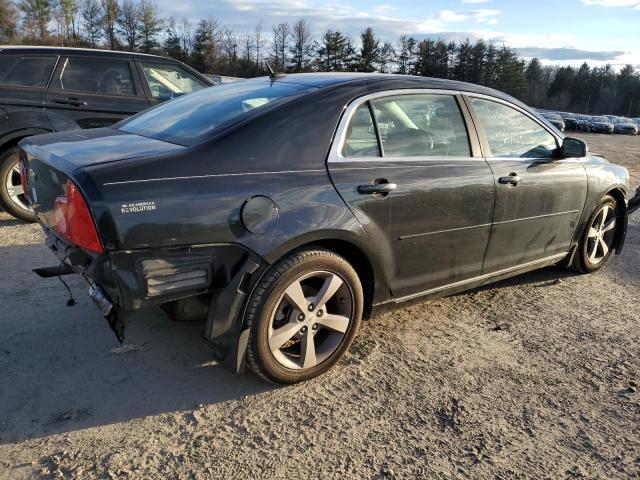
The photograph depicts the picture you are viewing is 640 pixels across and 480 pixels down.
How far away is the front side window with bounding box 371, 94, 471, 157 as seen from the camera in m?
3.27

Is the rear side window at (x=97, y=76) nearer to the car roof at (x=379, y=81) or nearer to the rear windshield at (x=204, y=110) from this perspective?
the rear windshield at (x=204, y=110)

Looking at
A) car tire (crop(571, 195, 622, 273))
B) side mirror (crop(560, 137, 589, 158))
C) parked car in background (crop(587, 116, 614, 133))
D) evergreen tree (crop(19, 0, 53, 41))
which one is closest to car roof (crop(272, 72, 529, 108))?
side mirror (crop(560, 137, 589, 158))

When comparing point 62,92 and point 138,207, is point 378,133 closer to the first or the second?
point 138,207

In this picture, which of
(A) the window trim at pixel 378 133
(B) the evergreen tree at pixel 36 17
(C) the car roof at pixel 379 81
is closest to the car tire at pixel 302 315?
(A) the window trim at pixel 378 133

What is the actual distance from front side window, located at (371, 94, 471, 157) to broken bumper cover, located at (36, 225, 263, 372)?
1217mm

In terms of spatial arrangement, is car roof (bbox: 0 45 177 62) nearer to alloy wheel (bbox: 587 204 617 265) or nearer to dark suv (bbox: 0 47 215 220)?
dark suv (bbox: 0 47 215 220)

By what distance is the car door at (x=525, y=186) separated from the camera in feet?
12.5

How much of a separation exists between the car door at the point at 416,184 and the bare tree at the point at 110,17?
276 ft

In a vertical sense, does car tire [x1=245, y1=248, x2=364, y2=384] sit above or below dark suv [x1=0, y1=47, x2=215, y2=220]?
below

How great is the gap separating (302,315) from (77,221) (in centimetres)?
122

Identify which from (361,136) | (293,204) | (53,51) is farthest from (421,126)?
(53,51)

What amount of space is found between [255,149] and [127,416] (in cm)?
148

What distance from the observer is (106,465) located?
234cm

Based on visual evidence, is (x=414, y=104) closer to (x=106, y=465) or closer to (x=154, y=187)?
(x=154, y=187)
